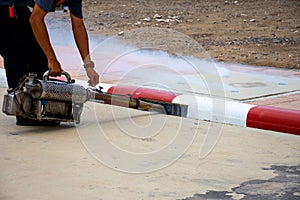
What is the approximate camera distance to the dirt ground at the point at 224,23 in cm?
839

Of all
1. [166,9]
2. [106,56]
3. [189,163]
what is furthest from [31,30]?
[166,9]

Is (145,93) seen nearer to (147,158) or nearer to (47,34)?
(47,34)

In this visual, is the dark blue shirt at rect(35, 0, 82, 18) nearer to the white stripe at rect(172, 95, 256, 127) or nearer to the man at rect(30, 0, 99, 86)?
the man at rect(30, 0, 99, 86)

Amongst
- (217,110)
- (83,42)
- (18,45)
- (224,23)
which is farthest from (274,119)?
(224,23)

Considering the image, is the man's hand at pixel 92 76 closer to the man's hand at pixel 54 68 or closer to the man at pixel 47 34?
the man at pixel 47 34

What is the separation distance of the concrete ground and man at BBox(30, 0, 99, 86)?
17.6 inches

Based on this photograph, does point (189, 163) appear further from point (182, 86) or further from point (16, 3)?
point (182, 86)

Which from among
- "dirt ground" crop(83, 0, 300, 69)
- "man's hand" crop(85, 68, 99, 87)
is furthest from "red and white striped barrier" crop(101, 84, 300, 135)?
"dirt ground" crop(83, 0, 300, 69)

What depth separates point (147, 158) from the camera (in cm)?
494

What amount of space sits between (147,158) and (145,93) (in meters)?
1.73

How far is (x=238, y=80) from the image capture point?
7.08 m

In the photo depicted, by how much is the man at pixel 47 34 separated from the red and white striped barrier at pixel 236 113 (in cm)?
90

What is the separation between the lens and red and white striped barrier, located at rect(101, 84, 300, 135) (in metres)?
5.61

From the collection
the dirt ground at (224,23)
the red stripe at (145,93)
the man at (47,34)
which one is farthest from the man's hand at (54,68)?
the dirt ground at (224,23)
